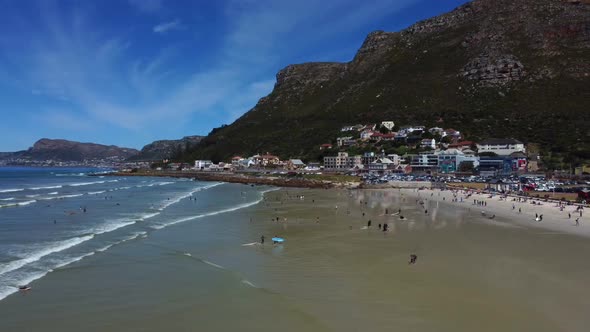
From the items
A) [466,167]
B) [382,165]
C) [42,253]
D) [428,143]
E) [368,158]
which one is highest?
[428,143]

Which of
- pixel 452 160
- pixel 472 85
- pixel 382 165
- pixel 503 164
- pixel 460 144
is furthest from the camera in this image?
pixel 472 85

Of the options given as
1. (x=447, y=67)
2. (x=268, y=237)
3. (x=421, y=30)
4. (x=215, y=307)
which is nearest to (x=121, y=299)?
(x=215, y=307)

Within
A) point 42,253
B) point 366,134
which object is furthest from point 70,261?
point 366,134

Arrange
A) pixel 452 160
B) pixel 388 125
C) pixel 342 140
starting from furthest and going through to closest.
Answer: pixel 388 125
pixel 342 140
pixel 452 160

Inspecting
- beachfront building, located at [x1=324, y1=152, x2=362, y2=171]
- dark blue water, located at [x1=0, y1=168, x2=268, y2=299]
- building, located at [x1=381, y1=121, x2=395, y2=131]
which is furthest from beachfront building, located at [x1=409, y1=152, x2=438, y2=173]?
dark blue water, located at [x1=0, y1=168, x2=268, y2=299]

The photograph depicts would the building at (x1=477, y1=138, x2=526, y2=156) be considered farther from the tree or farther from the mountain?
the tree

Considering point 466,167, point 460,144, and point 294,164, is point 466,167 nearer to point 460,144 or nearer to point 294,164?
point 460,144

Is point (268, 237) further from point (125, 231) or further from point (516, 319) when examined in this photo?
point (516, 319)

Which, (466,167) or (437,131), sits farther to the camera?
(437,131)

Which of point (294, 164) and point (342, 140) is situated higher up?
point (342, 140)

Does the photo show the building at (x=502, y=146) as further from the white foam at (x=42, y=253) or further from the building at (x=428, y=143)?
the white foam at (x=42, y=253)
